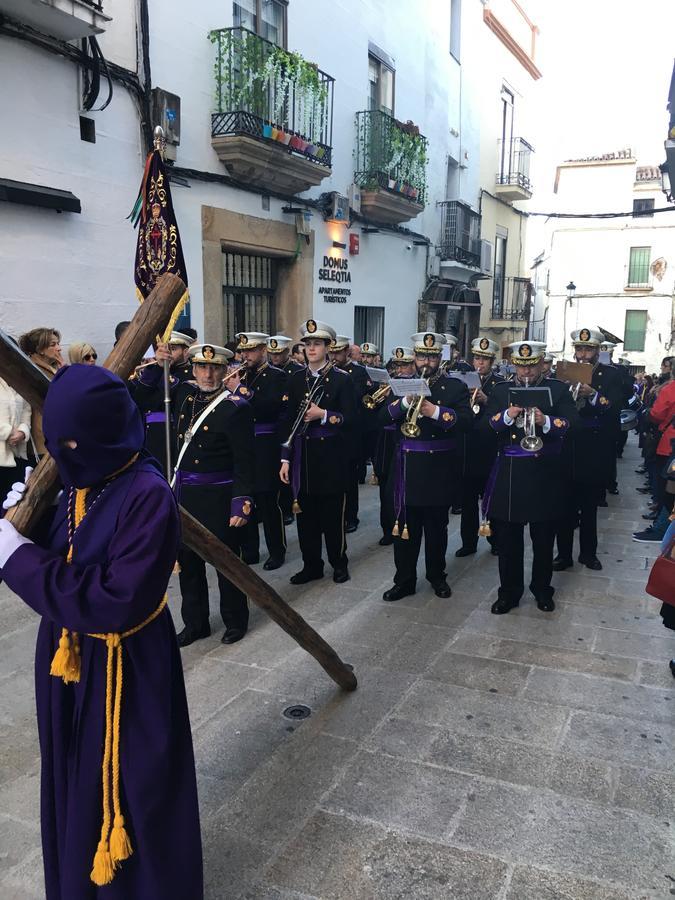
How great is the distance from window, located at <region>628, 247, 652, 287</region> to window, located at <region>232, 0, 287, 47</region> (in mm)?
27457

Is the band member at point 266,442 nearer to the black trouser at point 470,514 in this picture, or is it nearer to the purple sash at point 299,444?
the purple sash at point 299,444

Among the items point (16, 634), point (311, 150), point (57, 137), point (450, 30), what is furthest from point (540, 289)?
point (16, 634)

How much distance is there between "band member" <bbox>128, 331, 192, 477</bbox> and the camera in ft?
18.9

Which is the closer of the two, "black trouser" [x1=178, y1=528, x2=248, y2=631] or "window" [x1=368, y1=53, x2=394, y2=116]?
"black trouser" [x1=178, y1=528, x2=248, y2=631]

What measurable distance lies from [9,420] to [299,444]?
2.28m

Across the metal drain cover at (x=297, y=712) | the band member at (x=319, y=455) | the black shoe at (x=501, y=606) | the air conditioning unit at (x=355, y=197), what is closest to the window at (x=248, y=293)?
the air conditioning unit at (x=355, y=197)

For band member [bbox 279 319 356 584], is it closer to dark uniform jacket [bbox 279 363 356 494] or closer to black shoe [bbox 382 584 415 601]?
dark uniform jacket [bbox 279 363 356 494]

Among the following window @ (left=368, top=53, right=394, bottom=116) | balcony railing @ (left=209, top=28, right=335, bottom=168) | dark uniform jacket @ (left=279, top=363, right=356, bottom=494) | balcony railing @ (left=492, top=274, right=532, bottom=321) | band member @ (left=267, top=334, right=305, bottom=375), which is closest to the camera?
dark uniform jacket @ (left=279, top=363, right=356, bottom=494)

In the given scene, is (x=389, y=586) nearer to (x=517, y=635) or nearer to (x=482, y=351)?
(x=517, y=635)

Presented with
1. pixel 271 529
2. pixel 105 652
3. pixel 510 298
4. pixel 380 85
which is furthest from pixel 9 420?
pixel 510 298

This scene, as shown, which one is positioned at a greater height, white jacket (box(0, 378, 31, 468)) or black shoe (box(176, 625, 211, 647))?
white jacket (box(0, 378, 31, 468))

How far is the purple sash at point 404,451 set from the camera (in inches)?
221

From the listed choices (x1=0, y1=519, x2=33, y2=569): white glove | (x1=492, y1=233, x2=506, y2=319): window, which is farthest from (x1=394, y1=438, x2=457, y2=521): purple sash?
(x1=492, y1=233, x2=506, y2=319): window

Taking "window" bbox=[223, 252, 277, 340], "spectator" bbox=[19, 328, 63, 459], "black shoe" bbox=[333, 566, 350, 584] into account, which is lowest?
"black shoe" bbox=[333, 566, 350, 584]
